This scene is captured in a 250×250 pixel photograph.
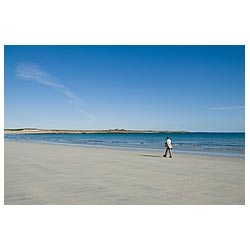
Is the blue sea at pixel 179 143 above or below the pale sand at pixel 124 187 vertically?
above

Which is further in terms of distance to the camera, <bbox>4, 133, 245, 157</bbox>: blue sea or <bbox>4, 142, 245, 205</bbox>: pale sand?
<bbox>4, 133, 245, 157</bbox>: blue sea

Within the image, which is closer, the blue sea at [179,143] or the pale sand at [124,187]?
the pale sand at [124,187]

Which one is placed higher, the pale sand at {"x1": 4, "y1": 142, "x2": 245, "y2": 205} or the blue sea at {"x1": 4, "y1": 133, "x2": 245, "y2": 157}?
the blue sea at {"x1": 4, "y1": 133, "x2": 245, "y2": 157}

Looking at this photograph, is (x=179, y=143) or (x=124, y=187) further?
(x=179, y=143)

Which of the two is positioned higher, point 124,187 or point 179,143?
point 179,143
